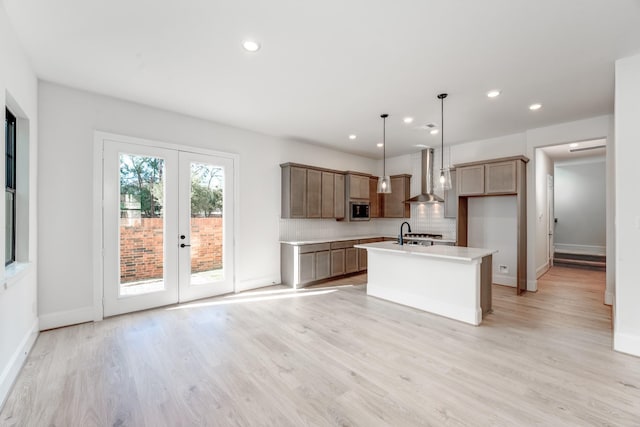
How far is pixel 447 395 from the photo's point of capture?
216cm

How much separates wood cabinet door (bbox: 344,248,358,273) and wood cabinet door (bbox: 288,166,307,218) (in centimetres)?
132

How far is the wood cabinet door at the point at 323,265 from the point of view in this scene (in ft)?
18.4

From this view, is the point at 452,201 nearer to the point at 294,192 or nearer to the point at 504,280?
the point at 504,280

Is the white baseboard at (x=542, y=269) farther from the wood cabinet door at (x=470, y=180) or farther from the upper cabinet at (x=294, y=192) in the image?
the upper cabinet at (x=294, y=192)

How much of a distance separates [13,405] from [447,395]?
3.12 meters

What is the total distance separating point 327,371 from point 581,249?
34.3 ft

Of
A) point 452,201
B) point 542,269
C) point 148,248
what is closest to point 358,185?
point 452,201

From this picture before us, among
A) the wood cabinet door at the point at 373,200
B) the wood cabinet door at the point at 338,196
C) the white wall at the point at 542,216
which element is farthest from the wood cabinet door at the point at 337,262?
the white wall at the point at 542,216

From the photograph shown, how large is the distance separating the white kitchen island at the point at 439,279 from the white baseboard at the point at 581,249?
7604 mm

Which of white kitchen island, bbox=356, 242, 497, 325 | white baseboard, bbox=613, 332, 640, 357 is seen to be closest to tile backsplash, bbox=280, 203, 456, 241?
white kitchen island, bbox=356, 242, 497, 325

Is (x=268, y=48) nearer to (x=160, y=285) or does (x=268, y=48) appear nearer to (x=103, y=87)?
(x=103, y=87)

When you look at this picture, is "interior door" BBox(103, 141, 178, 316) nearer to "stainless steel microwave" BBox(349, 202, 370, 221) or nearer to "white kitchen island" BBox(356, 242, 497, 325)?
"white kitchen island" BBox(356, 242, 497, 325)

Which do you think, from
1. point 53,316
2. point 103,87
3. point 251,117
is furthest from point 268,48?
point 53,316

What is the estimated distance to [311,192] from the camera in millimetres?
5797
